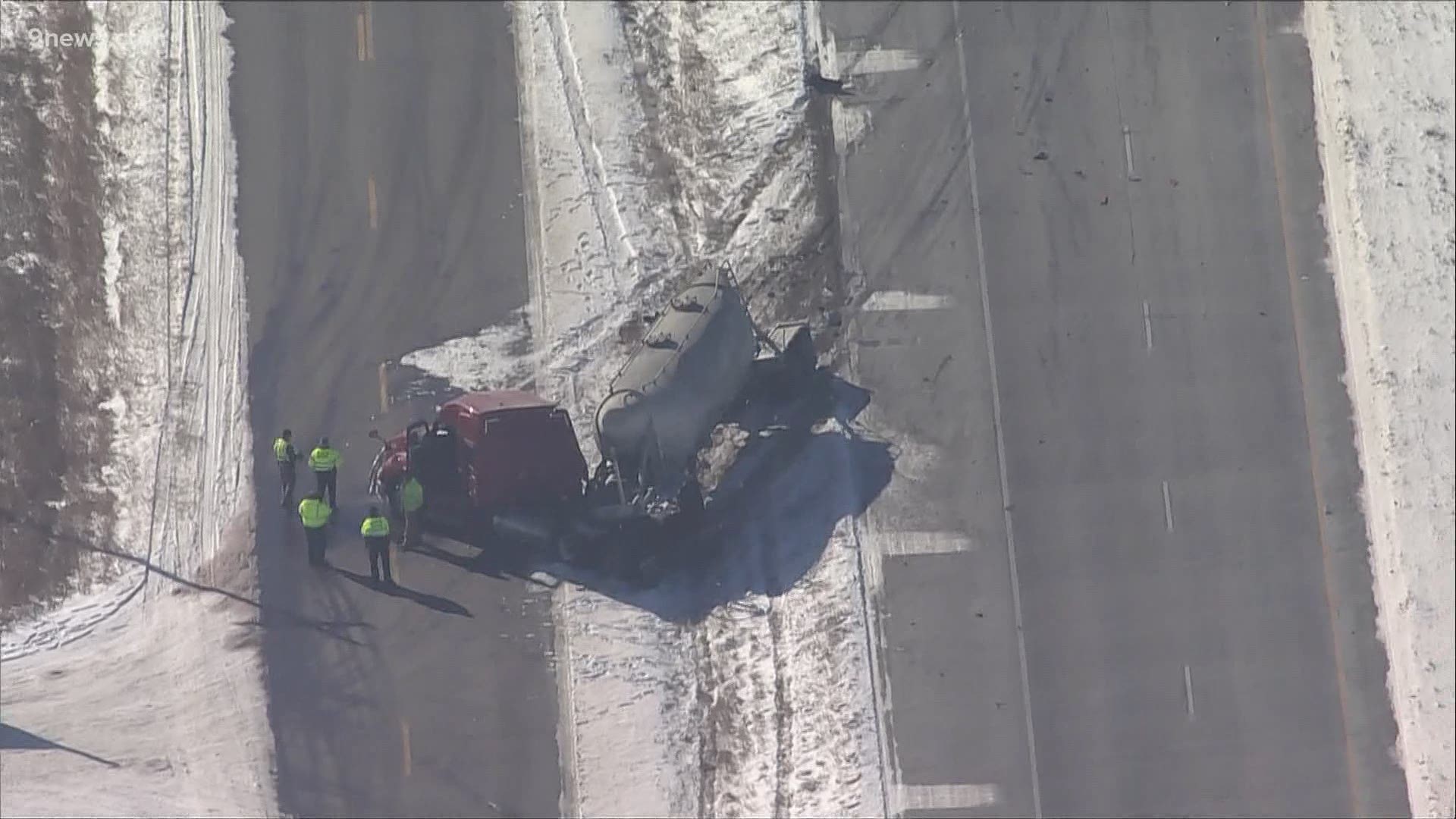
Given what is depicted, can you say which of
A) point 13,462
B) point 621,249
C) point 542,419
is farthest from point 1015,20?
point 13,462

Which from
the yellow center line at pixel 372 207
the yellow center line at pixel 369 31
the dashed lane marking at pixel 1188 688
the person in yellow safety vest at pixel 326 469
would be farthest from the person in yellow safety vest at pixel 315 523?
the dashed lane marking at pixel 1188 688

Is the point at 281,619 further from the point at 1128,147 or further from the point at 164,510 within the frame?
the point at 1128,147

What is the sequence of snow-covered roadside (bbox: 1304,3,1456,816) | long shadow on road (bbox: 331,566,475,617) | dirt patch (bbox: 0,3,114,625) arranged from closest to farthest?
long shadow on road (bbox: 331,566,475,617) → dirt patch (bbox: 0,3,114,625) → snow-covered roadside (bbox: 1304,3,1456,816)

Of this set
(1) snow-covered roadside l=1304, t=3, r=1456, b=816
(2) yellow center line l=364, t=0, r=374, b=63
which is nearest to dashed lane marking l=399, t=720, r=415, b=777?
(2) yellow center line l=364, t=0, r=374, b=63

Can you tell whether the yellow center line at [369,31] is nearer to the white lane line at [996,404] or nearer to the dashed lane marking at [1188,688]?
the white lane line at [996,404]

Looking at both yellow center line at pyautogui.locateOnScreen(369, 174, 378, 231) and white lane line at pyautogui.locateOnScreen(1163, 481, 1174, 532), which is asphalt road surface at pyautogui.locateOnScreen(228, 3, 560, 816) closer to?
yellow center line at pyautogui.locateOnScreen(369, 174, 378, 231)

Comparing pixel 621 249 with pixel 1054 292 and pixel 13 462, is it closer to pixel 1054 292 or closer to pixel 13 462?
pixel 1054 292
